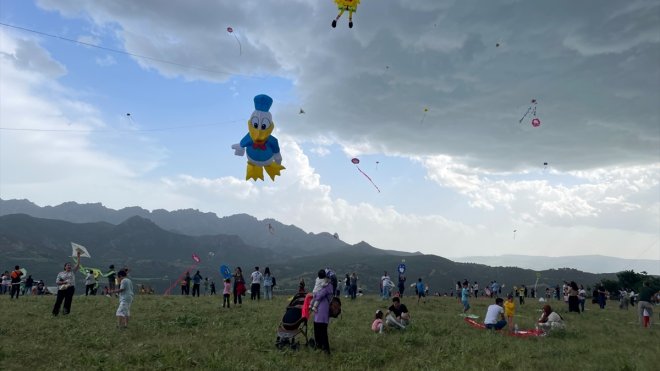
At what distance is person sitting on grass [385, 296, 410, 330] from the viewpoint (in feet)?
56.0

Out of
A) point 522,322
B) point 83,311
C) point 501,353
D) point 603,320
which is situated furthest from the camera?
point 603,320

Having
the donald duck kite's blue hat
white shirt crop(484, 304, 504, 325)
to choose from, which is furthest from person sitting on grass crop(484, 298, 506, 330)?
the donald duck kite's blue hat

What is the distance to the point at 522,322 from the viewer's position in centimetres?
2253

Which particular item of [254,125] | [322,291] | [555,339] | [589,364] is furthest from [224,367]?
[555,339]

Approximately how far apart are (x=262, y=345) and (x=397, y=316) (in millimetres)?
6327

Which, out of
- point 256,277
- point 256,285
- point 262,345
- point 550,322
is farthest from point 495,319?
point 256,277

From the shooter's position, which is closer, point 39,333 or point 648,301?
point 39,333

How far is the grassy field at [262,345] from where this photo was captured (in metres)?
11.6

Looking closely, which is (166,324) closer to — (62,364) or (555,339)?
(62,364)

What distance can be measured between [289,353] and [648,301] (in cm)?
2021

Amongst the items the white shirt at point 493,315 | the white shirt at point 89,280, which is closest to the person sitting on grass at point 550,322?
the white shirt at point 493,315

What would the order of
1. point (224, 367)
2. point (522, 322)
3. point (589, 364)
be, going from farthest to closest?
point (522, 322) → point (589, 364) → point (224, 367)

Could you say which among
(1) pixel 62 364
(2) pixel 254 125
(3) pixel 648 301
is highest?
(2) pixel 254 125

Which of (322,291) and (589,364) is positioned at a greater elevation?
(322,291)
